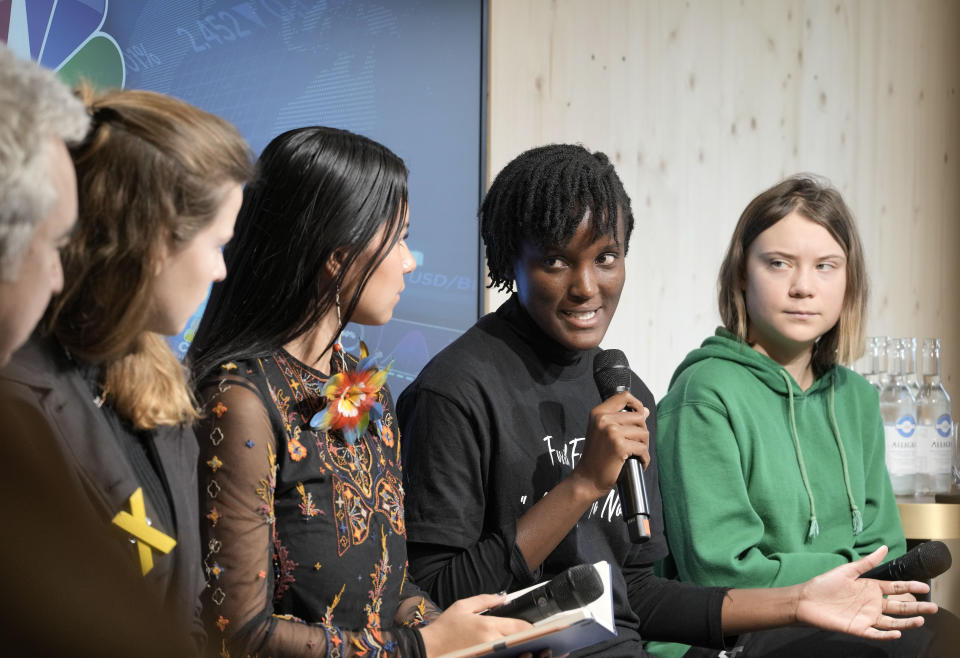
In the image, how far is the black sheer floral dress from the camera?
1.16 metres

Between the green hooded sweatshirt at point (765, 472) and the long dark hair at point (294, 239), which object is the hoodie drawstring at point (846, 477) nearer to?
the green hooded sweatshirt at point (765, 472)

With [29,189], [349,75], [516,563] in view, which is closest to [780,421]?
[516,563]

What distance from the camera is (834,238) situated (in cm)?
209

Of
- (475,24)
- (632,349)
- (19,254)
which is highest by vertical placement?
(475,24)

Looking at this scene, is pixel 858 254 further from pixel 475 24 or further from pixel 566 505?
pixel 475 24

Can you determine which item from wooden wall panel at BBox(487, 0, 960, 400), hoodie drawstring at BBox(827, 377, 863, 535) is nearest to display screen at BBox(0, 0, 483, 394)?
wooden wall panel at BBox(487, 0, 960, 400)

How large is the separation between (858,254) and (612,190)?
678 millimetres

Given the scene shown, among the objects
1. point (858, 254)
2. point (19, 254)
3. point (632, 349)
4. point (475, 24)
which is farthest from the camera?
point (632, 349)

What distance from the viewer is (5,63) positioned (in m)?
0.67

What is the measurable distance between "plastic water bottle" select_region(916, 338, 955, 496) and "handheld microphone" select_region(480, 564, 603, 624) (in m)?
1.49

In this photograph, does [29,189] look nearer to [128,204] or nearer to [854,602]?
[128,204]

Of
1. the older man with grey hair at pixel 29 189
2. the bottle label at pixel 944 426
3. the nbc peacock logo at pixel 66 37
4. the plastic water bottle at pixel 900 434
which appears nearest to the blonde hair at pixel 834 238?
the plastic water bottle at pixel 900 434

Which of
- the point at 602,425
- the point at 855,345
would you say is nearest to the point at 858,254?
the point at 855,345

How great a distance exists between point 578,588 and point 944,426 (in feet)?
5.23
